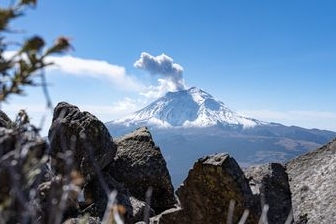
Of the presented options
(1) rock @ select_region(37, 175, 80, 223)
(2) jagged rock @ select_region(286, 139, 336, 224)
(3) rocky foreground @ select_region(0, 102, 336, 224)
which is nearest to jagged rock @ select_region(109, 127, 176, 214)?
(3) rocky foreground @ select_region(0, 102, 336, 224)

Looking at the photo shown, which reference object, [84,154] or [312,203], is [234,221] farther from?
[84,154]

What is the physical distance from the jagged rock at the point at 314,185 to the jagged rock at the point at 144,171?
5.26 m

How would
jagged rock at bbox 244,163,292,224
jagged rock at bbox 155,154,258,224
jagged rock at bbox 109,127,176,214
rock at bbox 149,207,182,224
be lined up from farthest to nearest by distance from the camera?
1. jagged rock at bbox 109,127,176,214
2. rock at bbox 149,207,182,224
3. jagged rock at bbox 244,163,292,224
4. jagged rock at bbox 155,154,258,224

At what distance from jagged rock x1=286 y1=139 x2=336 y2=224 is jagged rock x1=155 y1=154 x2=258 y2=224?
2.74m

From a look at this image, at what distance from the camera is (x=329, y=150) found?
61.5ft

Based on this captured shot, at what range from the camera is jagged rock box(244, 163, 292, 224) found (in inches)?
605

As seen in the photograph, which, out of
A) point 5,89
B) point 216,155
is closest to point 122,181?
point 216,155

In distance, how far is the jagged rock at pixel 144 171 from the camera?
2041cm

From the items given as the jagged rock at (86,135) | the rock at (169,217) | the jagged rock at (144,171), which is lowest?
the rock at (169,217)

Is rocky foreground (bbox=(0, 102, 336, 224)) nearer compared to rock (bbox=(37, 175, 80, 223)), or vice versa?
rock (bbox=(37, 175, 80, 223))

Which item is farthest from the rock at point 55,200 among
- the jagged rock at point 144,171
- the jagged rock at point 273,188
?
the jagged rock at point 144,171

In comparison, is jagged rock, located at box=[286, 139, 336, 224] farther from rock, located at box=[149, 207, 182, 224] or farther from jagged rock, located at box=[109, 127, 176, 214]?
Result: jagged rock, located at box=[109, 127, 176, 214]

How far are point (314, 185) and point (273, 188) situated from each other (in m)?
1.97

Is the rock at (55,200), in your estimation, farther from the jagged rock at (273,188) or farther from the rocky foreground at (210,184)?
the jagged rock at (273,188)
